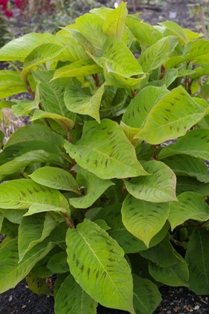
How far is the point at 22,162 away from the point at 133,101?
456 mm

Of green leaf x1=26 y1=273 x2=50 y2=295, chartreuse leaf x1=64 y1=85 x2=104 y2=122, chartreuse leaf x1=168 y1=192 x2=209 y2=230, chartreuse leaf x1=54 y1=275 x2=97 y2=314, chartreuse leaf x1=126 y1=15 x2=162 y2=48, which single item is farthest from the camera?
green leaf x1=26 y1=273 x2=50 y2=295

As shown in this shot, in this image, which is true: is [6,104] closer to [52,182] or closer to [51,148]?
[51,148]

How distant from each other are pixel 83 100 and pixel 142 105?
0.69 feet

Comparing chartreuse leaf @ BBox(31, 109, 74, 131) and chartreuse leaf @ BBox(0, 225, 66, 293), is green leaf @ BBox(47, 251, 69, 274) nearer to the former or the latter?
chartreuse leaf @ BBox(0, 225, 66, 293)

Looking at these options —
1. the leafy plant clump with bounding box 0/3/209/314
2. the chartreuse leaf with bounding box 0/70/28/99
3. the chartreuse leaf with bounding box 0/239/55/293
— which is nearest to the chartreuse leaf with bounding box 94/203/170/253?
the leafy plant clump with bounding box 0/3/209/314

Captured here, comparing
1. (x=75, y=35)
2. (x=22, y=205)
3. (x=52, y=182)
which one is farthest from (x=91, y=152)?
(x=75, y=35)

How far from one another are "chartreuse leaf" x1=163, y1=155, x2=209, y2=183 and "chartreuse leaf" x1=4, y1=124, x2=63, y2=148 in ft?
1.52

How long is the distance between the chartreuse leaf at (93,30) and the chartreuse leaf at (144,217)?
61 cm

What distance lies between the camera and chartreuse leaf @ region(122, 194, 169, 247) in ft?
5.66

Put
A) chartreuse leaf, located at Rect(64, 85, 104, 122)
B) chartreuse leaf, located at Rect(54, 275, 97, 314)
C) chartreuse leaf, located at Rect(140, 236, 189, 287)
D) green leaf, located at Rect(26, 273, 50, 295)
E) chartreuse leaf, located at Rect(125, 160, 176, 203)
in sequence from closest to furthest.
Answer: chartreuse leaf, located at Rect(125, 160, 176, 203)
chartreuse leaf, located at Rect(64, 85, 104, 122)
chartreuse leaf, located at Rect(54, 275, 97, 314)
chartreuse leaf, located at Rect(140, 236, 189, 287)
green leaf, located at Rect(26, 273, 50, 295)

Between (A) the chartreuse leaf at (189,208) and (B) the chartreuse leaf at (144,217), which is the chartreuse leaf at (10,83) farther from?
(A) the chartreuse leaf at (189,208)

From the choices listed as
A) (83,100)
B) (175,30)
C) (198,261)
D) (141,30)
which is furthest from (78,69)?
(198,261)

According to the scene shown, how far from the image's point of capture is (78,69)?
1.93m

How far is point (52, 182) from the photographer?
191 cm
